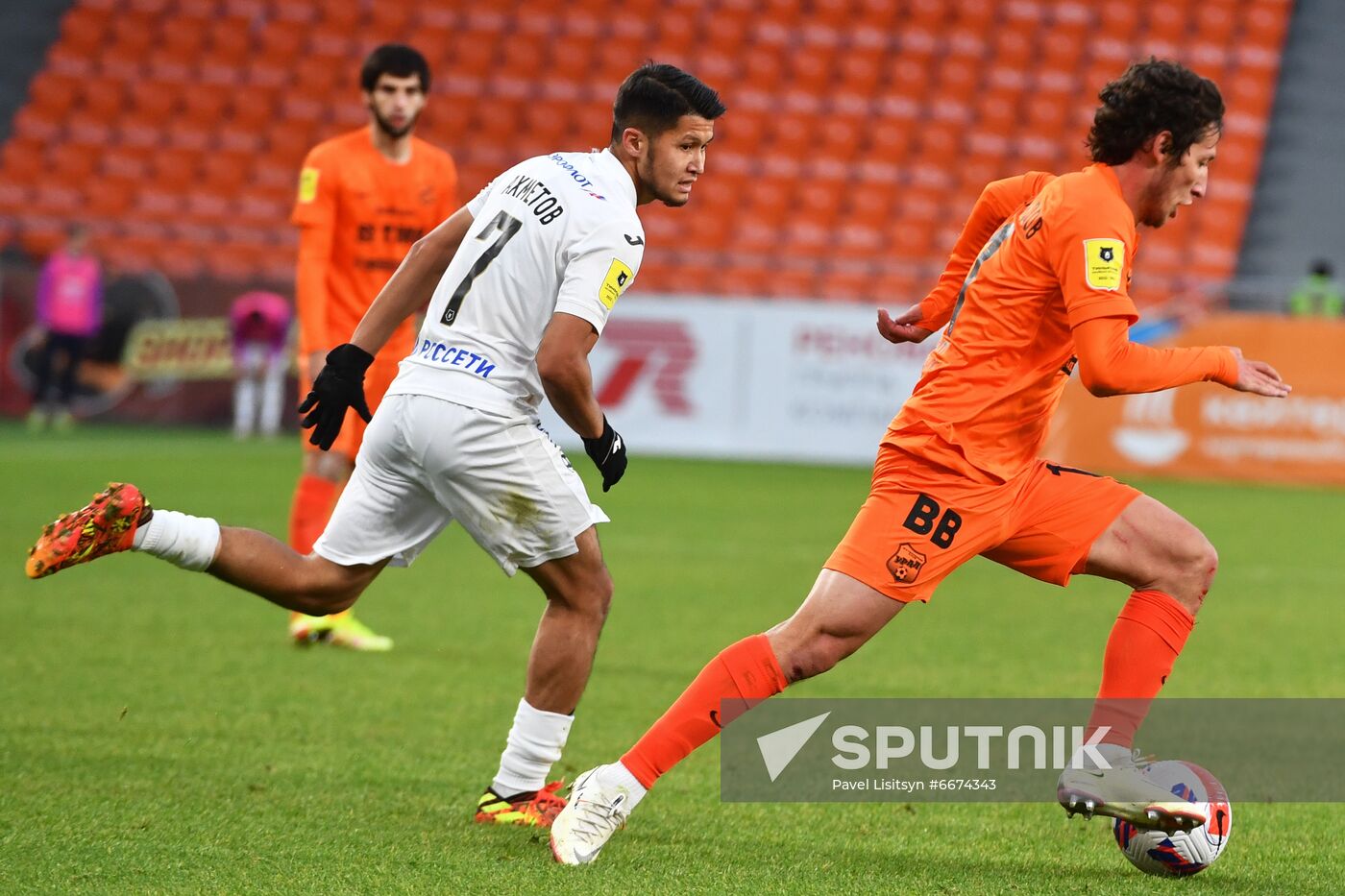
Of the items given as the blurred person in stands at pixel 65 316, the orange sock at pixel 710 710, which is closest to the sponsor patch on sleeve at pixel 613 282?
the orange sock at pixel 710 710

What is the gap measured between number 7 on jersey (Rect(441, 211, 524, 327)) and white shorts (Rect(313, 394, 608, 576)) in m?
0.25

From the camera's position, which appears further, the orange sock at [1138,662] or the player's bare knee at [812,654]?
the orange sock at [1138,662]

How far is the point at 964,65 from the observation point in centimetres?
2341

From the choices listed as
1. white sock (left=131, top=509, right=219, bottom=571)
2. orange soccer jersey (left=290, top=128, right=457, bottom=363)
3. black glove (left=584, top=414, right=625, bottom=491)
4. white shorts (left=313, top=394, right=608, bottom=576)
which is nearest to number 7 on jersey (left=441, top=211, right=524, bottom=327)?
white shorts (left=313, top=394, right=608, bottom=576)

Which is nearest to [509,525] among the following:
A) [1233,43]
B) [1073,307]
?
[1073,307]

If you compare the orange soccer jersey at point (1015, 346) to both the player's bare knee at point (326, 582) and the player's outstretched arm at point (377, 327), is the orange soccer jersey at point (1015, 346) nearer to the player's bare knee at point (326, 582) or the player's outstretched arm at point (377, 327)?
the player's outstretched arm at point (377, 327)

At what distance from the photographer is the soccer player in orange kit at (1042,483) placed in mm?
4234

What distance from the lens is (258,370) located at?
763 inches

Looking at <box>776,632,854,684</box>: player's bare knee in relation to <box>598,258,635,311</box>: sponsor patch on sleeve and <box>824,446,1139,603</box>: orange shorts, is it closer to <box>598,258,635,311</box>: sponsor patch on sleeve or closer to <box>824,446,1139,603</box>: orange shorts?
<box>824,446,1139,603</box>: orange shorts

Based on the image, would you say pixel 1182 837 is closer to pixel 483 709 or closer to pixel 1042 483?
pixel 1042 483

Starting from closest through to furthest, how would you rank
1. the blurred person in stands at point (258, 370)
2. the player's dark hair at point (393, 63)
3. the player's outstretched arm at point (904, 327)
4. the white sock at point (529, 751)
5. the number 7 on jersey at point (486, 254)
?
1. the number 7 on jersey at point (486, 254)
2. the white sock at point (529, 751)
3. the player's outstretched arm at point (904, 327)
4. the player's dark hair at point (393, 63)
5. the blurred person in stands at point (258, 370)

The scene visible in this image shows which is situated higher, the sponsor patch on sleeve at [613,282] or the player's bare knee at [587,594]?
the sponsor patch on sleeve at [613,282]

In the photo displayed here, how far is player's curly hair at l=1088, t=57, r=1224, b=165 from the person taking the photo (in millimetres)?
4305

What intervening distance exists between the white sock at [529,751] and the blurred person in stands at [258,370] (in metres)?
14.7
